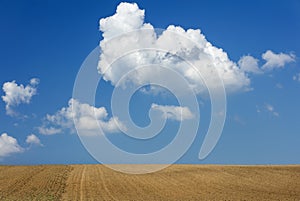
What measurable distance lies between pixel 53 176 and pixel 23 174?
463 cm

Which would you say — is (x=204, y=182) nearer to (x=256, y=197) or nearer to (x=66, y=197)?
(x=256, y=197)

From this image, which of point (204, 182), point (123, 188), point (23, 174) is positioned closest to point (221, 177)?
point (204, 182)

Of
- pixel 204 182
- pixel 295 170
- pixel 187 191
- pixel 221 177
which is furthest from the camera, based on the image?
pixel 295 170

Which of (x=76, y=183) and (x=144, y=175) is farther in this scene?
(x=144, y=175)

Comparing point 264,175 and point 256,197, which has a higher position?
point 264,175

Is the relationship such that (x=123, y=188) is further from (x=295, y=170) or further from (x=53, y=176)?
(x=295, y=170)

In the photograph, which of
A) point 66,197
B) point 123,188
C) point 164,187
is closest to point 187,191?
point 164,187

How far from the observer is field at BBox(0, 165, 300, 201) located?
3691 cm

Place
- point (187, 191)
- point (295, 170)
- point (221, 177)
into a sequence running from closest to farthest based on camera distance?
point (187, 191)
point (221, 177)
point (295, 170)

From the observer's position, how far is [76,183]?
147 feet

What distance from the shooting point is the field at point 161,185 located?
36.9 m

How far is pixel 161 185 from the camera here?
4438 cm

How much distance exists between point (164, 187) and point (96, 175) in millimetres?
12527

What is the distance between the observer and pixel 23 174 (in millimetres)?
53562
